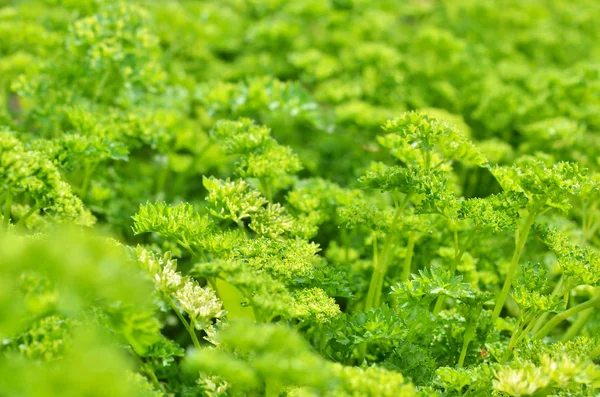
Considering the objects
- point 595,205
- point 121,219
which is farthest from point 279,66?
point 595,205

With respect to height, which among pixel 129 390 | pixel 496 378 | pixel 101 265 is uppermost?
pixel 101 265

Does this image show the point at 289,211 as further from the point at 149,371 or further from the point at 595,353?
the point at 595,353

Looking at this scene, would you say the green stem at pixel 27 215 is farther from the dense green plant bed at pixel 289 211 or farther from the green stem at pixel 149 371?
the green stem at pixel 149 371

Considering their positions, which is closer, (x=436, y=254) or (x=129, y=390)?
(x=129, y=390)

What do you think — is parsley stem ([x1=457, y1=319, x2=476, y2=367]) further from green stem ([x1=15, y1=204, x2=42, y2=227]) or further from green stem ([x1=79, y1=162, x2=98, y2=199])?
green stem ([x1=79, y1=162, x2=98, y2=199])

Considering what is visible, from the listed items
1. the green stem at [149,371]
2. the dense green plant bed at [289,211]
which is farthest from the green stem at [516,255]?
the green stem at [149,371]

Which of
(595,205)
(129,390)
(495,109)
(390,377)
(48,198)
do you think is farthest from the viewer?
(495,109)

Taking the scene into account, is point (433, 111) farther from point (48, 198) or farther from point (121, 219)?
point (48, 198)
